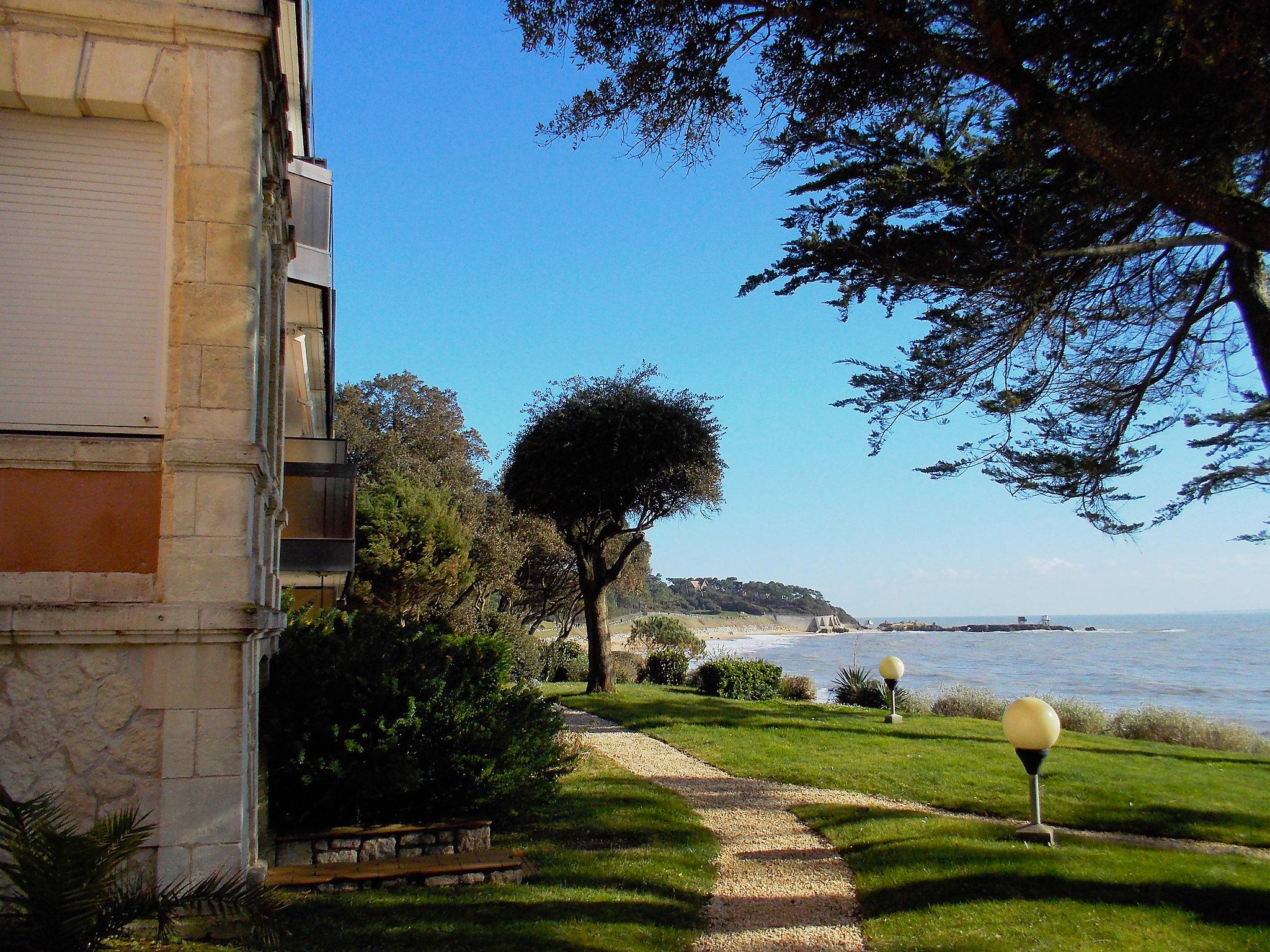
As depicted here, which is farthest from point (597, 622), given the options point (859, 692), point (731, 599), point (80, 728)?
point (731, 599)

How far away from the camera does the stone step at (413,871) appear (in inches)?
244

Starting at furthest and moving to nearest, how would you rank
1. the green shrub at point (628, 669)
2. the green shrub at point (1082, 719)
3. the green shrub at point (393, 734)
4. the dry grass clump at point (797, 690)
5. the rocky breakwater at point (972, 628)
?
→ the rocky breakwater at point (972, 628)
the green shrub at point (628, 669)
the dry grass clump at point (797, 690)
the green shrub at point (1082, 719)
the green shrub at point (393, 734)

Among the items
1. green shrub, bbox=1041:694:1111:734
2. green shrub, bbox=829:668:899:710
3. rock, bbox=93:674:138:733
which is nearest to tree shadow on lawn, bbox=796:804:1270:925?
rock, bbox=93:674:138:733

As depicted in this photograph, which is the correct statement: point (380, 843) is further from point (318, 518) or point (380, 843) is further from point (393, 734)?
point (318, 518)

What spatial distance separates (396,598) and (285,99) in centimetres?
2090

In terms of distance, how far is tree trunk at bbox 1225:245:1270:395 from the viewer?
7320mm

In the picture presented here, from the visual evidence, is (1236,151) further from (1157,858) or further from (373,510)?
(373,510)

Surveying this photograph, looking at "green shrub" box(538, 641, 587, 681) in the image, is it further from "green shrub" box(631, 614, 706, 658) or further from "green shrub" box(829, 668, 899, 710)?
"green shrub" box(829, 668, 899, 710)

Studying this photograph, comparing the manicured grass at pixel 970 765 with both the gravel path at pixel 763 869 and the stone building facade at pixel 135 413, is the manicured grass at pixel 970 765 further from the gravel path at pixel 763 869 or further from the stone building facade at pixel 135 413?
the stone building facade at pixel 135 413

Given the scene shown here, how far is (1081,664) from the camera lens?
5259 cm

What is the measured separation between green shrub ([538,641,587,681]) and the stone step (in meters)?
19.1

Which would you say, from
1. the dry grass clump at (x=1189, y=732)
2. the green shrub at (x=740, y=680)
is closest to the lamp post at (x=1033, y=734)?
the dry grass clump at (x=1189, y=732)

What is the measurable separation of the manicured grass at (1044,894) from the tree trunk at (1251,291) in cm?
417

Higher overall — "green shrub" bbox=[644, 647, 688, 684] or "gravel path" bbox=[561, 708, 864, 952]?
"green shrub" bbox=[644, 647, 688, 684]
